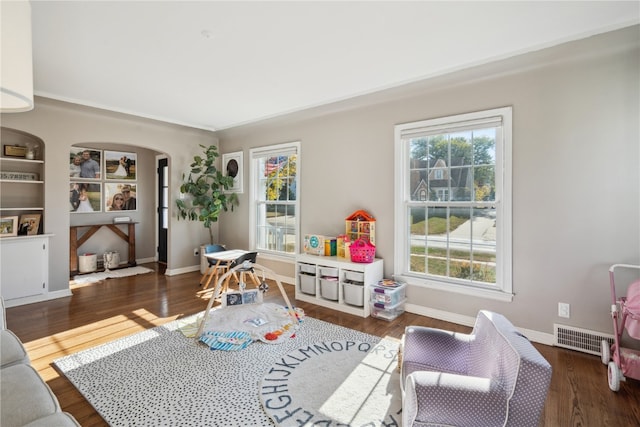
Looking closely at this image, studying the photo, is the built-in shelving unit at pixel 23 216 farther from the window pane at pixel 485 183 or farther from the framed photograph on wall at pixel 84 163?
the window pane at pixel 485 183

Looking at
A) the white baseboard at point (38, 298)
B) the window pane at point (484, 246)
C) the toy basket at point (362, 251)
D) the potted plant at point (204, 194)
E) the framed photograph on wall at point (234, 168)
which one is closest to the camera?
the window pane at point (484, 246)

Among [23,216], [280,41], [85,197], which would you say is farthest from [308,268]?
[85,197]

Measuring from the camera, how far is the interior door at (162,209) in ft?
21.6

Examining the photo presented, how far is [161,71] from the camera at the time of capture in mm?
3172

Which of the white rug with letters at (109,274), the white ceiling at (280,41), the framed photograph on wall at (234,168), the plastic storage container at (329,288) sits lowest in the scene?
the white rug with letters at (109,274)

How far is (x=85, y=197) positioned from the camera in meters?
5.89

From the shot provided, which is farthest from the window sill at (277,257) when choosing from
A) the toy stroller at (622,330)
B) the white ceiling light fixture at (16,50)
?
the white ceiling light fixture at (16,50)

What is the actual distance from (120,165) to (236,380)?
5584 millimetres

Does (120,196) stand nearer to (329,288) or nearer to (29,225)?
(29,225)

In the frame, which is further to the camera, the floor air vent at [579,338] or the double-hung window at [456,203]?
the double-hung window at [456,203]

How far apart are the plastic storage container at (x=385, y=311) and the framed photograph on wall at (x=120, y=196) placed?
540cm

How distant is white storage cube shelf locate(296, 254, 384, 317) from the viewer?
368 centimetres

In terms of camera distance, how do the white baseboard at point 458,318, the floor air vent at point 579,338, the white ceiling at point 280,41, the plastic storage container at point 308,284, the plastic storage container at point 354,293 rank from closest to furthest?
the white ceiling at point 280,41
the floor air vent at point 579,338
the white baseboard at point 458,318
the plastic storage container at point 354,293
the plastic storage container at point 308,284

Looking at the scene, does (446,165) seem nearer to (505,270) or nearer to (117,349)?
(505,270)
